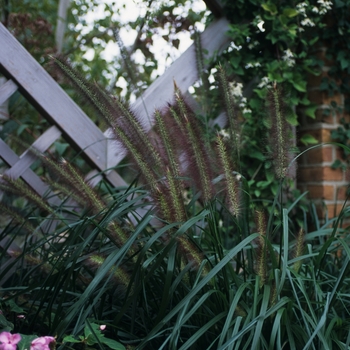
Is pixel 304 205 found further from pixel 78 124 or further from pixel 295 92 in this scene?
pixel 78 124

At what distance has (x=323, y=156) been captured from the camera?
8.37 feet

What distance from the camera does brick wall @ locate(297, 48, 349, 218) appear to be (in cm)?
255

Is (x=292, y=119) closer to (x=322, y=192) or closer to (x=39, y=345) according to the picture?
(x=322, y=192)

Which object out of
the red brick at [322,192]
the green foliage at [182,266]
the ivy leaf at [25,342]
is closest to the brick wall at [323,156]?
the red brick at [322,192]

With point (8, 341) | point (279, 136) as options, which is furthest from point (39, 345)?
point (279, 136)

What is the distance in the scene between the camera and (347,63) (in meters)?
2.54

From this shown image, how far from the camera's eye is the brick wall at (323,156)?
2.55m

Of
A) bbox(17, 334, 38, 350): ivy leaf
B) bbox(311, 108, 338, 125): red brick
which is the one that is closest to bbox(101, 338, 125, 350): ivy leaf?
bbox(17, 334, 38, 350): ivy leaf

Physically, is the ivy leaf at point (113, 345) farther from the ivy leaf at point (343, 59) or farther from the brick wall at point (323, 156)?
the ivy leaf at point (343, 59)

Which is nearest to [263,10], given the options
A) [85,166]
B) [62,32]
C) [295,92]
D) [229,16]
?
[229,16]

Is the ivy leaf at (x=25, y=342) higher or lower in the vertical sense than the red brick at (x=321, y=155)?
higher

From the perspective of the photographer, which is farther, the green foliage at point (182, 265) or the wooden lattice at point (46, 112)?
the wooden lattice at point (46, 112)

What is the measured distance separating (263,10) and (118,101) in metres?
1.42

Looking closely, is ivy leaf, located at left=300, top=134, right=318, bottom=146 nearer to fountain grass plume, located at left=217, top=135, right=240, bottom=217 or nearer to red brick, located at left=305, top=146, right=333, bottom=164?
red brick, located at left=305, top=146, right=333, bottom=164
